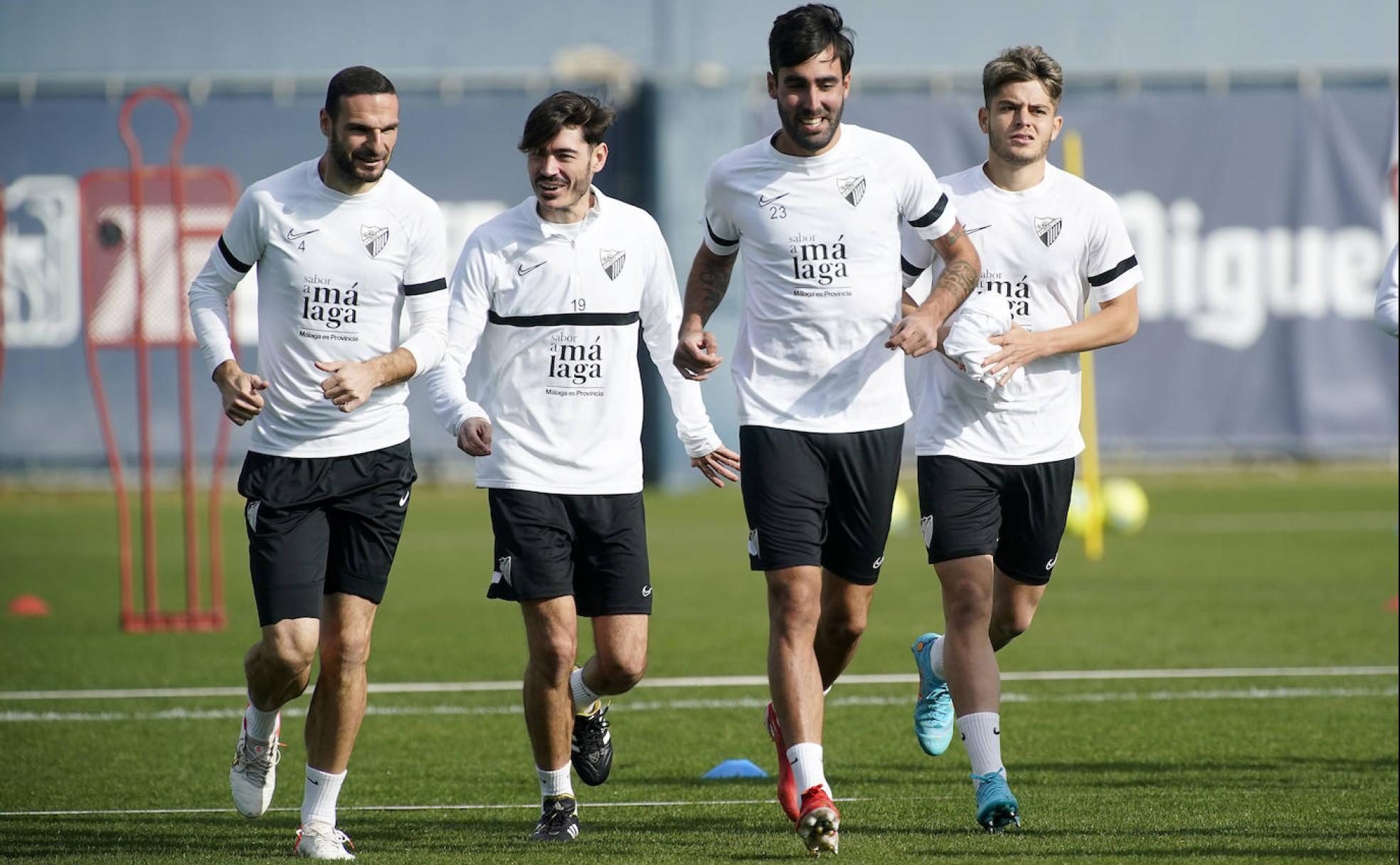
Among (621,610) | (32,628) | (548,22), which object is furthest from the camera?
(548,22)

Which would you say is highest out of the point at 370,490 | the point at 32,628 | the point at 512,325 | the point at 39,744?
the point at 512,325

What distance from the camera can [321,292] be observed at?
589 centimetres

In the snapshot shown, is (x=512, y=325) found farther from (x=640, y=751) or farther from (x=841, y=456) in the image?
(x=640, y=751)

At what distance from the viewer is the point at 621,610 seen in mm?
6340

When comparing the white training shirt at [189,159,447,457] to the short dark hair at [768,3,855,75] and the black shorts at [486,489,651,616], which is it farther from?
the short dark hair at [768,3,855,75]

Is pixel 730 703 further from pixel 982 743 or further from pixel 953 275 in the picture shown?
pixel 953 275

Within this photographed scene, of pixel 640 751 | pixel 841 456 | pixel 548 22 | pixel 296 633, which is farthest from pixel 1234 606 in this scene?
pixel 548 22

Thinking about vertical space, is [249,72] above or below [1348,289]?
above

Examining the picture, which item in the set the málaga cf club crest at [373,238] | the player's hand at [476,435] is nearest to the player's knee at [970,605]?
the player's hand at [476,435]

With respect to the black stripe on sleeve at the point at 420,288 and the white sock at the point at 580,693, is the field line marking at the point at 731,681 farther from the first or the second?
the black stripe on sleeve at the point at 420,288

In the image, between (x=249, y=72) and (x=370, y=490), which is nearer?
(x=370, y=490)

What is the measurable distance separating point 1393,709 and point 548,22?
20500mm

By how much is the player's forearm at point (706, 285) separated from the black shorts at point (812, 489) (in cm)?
44

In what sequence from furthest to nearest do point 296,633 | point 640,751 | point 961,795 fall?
point 640,751 < point 961,795 < point 296,633
